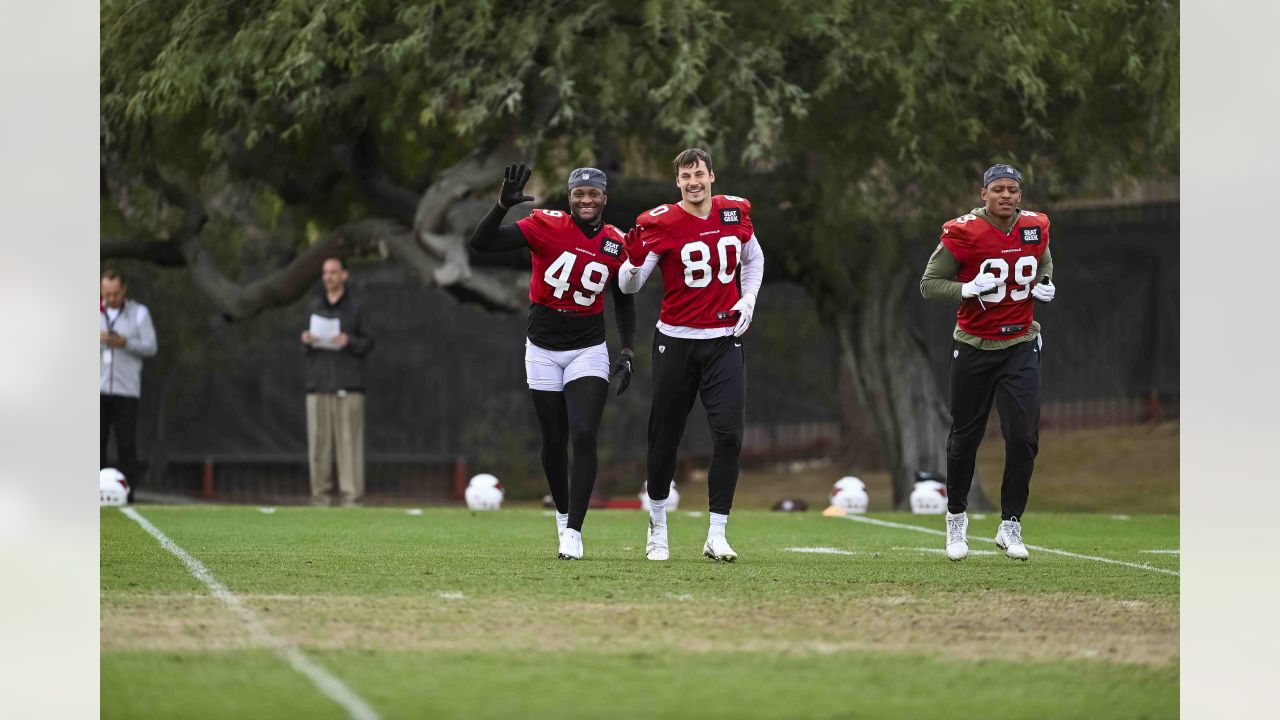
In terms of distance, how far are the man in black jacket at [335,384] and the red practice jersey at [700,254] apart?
684 cm

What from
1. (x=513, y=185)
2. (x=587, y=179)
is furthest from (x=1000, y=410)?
(x=513, y=185)

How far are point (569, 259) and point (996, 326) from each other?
2.34m

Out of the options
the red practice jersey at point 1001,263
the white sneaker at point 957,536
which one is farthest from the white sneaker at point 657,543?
the red practice jersey at point 1001,263

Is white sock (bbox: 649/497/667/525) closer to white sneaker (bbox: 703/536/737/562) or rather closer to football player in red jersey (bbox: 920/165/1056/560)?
white sneaker (bbox: 703/536/737/562)

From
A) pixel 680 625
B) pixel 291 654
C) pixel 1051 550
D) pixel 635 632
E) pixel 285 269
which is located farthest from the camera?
pixel 285 269

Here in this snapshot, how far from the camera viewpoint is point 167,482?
22266mm

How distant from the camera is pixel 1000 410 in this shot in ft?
30.3

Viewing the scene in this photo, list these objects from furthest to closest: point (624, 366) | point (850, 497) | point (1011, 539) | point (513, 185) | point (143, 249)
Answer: point (143, 249) < point (850, 497) < point (1011, 539) < point (624, 366) < point (513, 185)

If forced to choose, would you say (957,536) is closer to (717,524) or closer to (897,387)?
(717,524)

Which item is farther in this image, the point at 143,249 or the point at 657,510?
the point at 143,249

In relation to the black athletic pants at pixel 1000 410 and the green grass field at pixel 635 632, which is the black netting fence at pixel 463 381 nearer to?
the green grass field at pixel 635 632

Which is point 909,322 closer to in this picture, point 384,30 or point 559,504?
point 384,30

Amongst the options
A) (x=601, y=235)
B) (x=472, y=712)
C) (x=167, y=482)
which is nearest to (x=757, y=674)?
(x=472, y=712)
